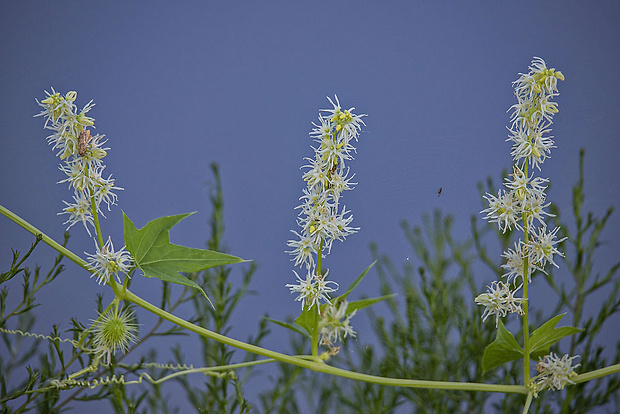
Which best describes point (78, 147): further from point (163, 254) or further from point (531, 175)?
point (531, 175)

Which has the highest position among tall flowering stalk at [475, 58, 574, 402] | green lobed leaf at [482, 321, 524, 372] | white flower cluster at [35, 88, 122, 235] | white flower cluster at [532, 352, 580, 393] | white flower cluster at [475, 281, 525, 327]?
white flower cluster at [35, 88, 122, 235]

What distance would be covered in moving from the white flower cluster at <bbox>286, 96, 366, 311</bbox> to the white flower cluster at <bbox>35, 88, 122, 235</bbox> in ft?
0.42

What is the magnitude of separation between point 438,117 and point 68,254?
36cm

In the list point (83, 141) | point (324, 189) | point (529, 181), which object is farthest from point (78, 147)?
point (529, 181)

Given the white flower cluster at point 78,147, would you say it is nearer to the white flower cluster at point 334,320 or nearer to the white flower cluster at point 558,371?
the white flower cluster at point 334,320

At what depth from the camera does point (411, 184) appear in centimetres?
55


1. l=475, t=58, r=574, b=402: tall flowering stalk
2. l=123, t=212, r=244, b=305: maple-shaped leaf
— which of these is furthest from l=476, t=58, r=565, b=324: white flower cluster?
l=123, t=212, r=244, b=305: maple-shaped leaf

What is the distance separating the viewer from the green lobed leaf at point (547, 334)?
40 cm

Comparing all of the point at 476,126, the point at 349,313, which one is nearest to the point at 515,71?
the point at 476,126

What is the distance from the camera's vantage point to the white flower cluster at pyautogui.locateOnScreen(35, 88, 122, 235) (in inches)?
14.5

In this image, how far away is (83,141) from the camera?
0.37m

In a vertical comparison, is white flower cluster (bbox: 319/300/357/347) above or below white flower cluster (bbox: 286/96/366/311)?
below

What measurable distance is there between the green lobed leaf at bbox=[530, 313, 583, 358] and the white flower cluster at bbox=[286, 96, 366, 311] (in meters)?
0.15

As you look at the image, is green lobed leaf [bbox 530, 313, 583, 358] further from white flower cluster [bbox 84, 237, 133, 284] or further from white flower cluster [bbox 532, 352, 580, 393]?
white flower cluster [bbox 84, 237, 133, 284]
